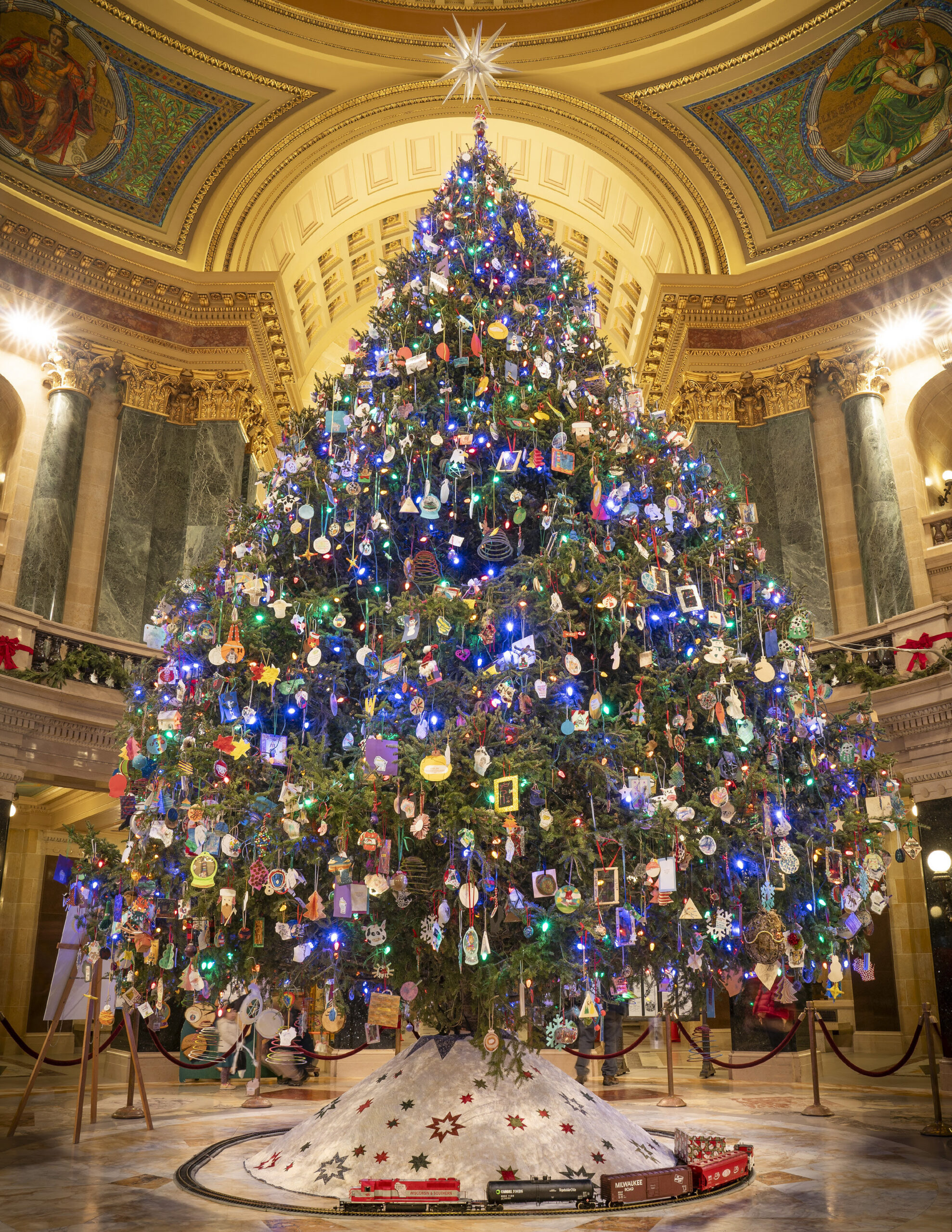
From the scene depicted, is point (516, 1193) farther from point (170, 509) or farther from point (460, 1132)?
point (170, 509)

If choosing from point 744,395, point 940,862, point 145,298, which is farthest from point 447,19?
point 940,862

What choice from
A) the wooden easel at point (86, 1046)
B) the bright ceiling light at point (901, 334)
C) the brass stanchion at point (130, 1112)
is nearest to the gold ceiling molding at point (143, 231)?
the bright ceiling light at point (901, 334)

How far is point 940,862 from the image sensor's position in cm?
1180

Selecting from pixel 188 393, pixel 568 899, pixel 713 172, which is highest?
pixel 713 172

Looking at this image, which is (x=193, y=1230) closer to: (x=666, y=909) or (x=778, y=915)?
(x=666, y=909)

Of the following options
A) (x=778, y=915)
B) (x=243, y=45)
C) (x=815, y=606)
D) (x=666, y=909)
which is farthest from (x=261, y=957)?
(x=243, y=45)

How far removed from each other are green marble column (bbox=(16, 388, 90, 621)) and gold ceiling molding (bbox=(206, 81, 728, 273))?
184 inches

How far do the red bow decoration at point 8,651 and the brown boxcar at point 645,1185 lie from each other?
10365 millimetres

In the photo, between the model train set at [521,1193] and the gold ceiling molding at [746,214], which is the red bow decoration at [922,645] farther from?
the model train set at [521,1193]

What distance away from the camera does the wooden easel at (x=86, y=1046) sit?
789 cm

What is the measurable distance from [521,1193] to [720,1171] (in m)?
1.46

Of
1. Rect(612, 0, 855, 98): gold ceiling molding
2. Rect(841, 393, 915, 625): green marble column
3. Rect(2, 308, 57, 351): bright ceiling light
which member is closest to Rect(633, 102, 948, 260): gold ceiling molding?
Rect(612, 0, 855, 98): gold ceiling molding

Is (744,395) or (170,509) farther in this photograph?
(744,395)

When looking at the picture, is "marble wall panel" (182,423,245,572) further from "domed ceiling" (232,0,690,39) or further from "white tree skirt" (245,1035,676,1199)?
"white tree skirt" (245,1035,676,1199)
